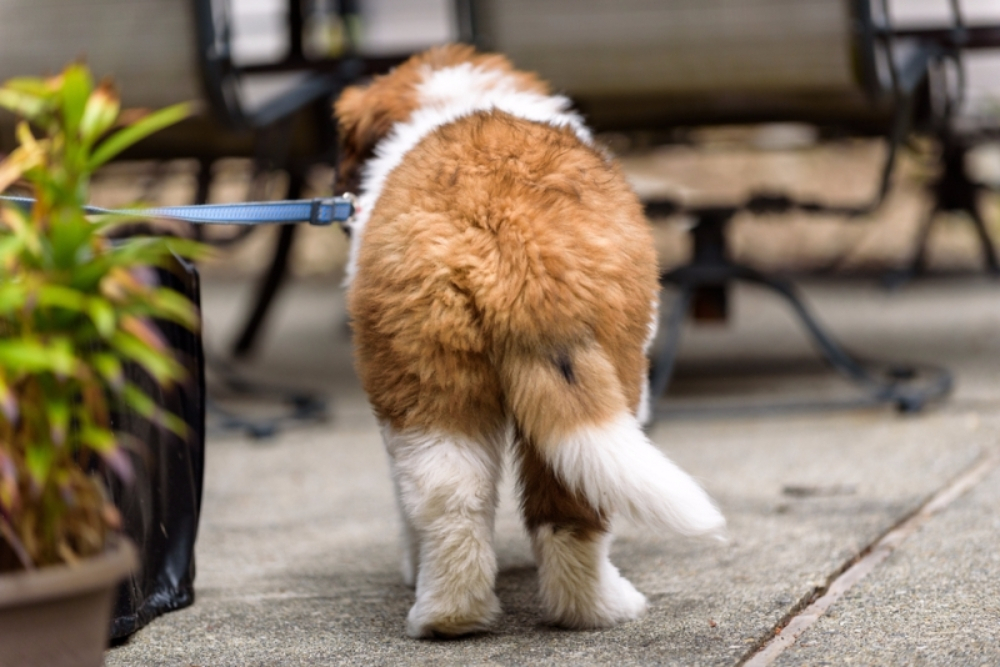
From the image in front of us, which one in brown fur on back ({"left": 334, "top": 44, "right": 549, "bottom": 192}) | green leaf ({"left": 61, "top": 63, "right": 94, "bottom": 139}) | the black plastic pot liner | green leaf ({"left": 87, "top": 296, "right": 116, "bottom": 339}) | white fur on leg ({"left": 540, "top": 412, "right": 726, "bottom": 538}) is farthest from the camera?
brown fur on back ({"left": 334, "top": 44, "right": 549, "bottom": 192})

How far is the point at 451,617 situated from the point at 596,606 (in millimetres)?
288

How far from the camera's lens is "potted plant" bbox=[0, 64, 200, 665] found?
4.82ft

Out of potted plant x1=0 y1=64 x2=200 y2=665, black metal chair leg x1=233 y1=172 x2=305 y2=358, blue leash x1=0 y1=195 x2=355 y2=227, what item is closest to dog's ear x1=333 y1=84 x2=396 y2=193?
blue leash x1=0 y1=195 x2=355 y2=227

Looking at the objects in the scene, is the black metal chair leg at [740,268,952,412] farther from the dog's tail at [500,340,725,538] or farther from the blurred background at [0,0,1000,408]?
Answer: the dog's tail at [500,340,725,538]

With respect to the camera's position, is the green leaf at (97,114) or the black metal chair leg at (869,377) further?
the black metal chair leg at (869,377)

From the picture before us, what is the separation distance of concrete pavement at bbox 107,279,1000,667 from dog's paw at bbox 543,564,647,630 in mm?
32

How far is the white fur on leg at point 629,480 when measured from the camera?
2031 millimetres

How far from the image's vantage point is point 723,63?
414 centimetres

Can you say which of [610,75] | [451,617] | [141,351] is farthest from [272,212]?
[610,75]

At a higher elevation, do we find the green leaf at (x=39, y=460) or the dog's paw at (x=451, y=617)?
the green leaf at (x=39, y=460)

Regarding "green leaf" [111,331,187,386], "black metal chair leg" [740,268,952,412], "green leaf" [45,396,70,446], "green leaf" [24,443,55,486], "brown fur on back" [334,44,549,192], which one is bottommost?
"black metal chair leg" [740,268,952,412]

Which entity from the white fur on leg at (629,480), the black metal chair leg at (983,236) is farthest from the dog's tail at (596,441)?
the black metal chair leg at (983,236)

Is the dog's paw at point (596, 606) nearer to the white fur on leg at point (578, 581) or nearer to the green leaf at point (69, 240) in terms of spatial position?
the white fur on leg at point (578, 581)

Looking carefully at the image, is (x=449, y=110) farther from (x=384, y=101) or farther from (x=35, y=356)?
(x=35, y=356)
